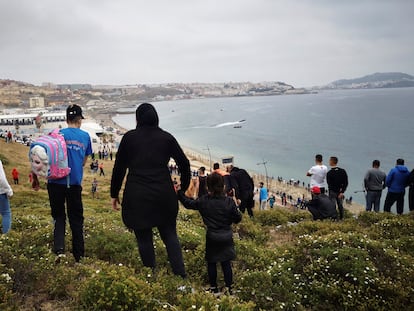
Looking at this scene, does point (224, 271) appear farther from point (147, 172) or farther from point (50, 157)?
point (50, 157)

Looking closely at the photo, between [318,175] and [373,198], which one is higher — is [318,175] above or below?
above

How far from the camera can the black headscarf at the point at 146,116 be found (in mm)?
3400

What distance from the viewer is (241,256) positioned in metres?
5.06

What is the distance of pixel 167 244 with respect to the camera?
3652 mm

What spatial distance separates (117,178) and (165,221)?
68 centimetres

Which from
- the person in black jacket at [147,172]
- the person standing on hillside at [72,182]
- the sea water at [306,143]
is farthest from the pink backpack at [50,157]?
the sea water at [306,143]

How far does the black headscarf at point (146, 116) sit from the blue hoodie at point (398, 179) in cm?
686

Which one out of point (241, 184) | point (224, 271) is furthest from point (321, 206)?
point (224, 271)

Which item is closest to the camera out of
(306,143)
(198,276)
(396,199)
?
(198,276)

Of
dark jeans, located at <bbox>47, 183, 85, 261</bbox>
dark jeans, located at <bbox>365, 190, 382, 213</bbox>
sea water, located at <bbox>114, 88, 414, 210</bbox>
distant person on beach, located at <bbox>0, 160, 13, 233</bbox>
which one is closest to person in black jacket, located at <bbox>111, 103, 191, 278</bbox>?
dark jeans, located at <bbox>47, 183, 85, 261</bbox>

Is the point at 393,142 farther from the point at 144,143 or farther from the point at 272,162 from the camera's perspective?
the point at 144,143

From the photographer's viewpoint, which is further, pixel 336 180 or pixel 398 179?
pixel 398 179

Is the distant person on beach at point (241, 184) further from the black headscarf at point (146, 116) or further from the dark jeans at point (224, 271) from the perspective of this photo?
the black headscarf at point (146, 116)

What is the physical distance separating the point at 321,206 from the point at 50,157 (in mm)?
5709
